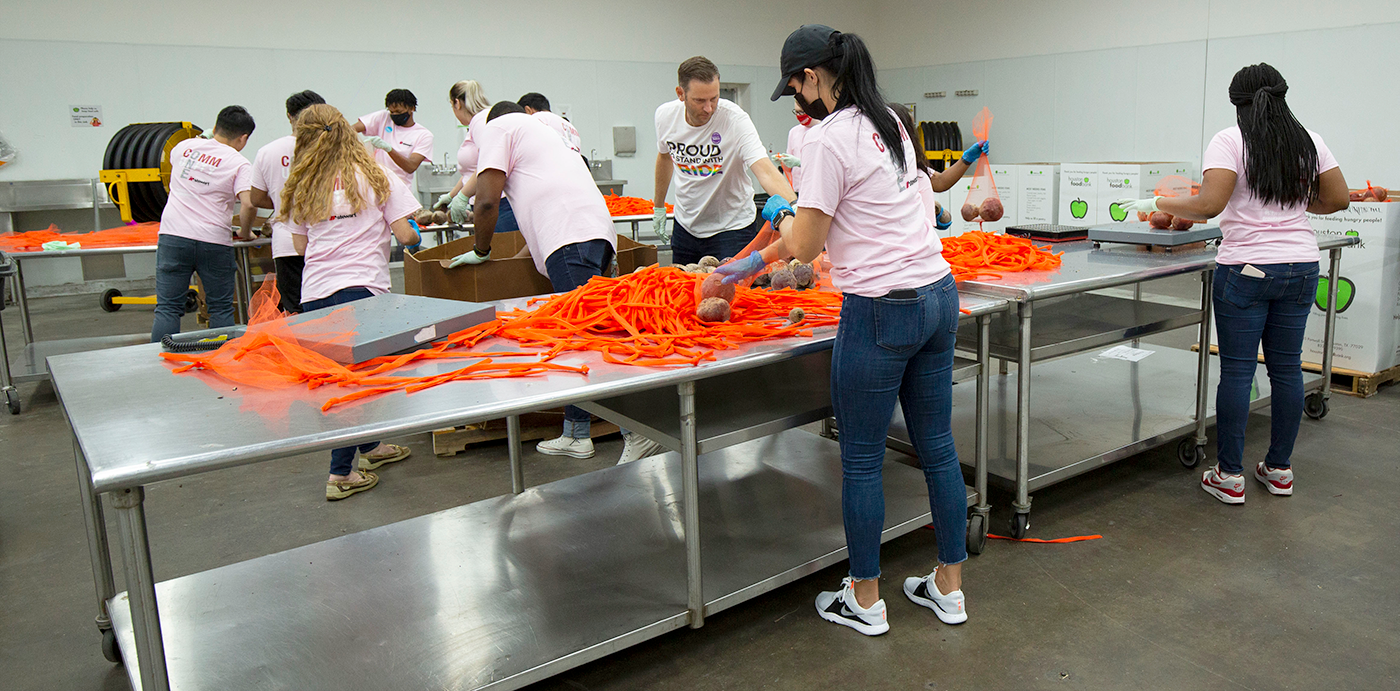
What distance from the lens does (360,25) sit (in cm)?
928

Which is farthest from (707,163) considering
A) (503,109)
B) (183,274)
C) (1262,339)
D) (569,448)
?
(183,274)

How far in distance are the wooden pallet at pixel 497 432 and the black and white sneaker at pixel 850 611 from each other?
5.75ft

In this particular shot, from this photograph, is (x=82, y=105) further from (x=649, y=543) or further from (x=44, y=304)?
(x=649, y=543)

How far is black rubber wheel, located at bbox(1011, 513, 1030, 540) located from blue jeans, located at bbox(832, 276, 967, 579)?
0.59 m

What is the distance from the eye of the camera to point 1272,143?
2725 mm

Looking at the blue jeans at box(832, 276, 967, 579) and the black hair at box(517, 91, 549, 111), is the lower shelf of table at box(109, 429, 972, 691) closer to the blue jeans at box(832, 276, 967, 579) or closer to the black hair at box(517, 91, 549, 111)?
the blue jeans at box(832, 276, 967, 579)

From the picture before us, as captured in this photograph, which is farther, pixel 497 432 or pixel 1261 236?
pixel 497 432

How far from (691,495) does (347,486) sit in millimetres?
1934

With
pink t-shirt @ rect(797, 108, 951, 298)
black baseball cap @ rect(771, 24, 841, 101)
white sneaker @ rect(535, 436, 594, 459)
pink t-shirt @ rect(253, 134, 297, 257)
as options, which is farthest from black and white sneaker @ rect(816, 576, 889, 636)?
pink t-shirt @ rect(253, 134, 297, 257)

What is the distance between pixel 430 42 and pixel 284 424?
899cm

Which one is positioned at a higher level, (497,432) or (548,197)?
(548,197)

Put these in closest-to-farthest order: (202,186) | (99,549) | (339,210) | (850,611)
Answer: (99,549) < (850,611) < (339,210) < (202,186)

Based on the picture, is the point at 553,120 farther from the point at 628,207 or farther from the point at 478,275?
the point at 628,207

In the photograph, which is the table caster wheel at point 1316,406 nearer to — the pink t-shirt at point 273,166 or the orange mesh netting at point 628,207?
the orange mesh netting at point 628,207
